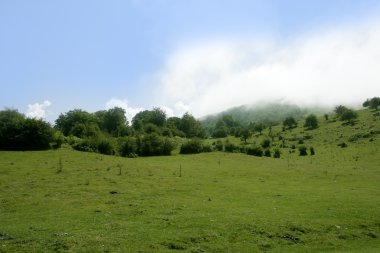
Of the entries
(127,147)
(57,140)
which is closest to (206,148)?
(127,147)

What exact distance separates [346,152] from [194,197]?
62.6 metres

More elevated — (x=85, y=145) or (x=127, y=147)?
(x=85, y=145)

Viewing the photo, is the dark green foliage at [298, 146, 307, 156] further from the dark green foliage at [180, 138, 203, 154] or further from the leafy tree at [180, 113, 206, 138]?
the leafy tree at [180, 113, 206, 138]

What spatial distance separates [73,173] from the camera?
154ft

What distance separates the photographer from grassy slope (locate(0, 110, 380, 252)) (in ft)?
75.6

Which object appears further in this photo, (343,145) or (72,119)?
(72,119)

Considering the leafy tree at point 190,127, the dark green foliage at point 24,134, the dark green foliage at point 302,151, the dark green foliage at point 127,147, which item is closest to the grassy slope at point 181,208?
the dark green foliage at point 24,134

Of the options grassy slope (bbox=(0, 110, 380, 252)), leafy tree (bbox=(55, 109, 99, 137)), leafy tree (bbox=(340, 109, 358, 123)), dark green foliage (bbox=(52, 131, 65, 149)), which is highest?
leafy tree (bbox=(340, 109, 358, 123))

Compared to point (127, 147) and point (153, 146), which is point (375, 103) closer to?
point (153, 146)

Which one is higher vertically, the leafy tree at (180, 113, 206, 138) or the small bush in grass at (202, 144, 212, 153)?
the leafy tree at (180, 113, 206, 138)

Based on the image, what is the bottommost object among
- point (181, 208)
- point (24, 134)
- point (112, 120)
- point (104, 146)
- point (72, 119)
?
point (181, 208)

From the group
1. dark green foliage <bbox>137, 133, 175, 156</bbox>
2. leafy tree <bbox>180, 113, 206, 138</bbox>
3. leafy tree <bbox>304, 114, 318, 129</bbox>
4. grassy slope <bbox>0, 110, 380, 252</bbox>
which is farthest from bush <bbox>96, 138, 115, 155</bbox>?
leafy tree <bbox>304, 114, 318, 129</bbox>

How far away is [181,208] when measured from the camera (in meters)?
31.2

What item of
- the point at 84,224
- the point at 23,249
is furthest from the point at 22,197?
the point at 23,249
